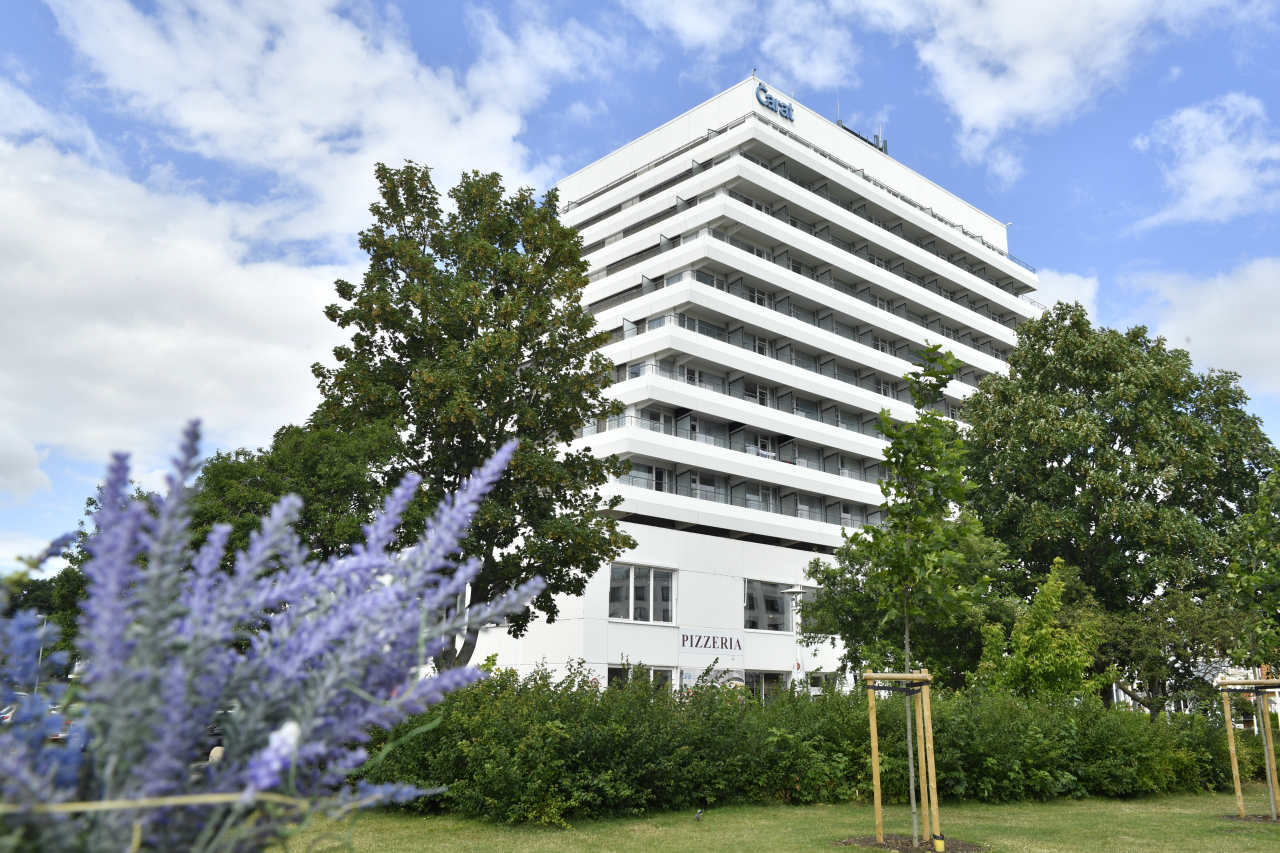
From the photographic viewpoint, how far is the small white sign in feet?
112

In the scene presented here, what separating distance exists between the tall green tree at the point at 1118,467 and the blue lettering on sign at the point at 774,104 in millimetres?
19894

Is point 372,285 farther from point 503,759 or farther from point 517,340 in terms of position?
point 503,759

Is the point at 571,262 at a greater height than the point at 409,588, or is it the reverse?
the point at 571,262

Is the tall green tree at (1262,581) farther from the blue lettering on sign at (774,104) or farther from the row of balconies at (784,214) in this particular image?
the blue lettering on sign at (774,104)

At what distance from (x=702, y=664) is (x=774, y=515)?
327 inches

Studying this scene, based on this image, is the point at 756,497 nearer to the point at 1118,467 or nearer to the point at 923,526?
the point at 1118,467

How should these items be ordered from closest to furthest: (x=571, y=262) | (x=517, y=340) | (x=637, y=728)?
1. (x=637, y=728)
2. (x=517, y=340)
3. (x=571, y=262)

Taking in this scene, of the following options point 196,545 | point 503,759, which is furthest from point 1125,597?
point 196,545

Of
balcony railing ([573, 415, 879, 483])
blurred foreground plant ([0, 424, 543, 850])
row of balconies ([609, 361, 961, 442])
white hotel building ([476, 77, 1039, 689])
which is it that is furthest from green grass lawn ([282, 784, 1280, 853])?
row of balconies ([609, 361, 961, 442])

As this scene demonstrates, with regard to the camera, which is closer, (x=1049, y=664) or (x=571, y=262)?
(x=1049, y=664)

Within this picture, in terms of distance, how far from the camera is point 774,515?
130 feet

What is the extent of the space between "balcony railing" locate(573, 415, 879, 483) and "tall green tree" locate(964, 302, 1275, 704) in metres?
7.93

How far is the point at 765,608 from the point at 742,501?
487cm

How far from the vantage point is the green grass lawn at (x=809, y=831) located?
10422mm
